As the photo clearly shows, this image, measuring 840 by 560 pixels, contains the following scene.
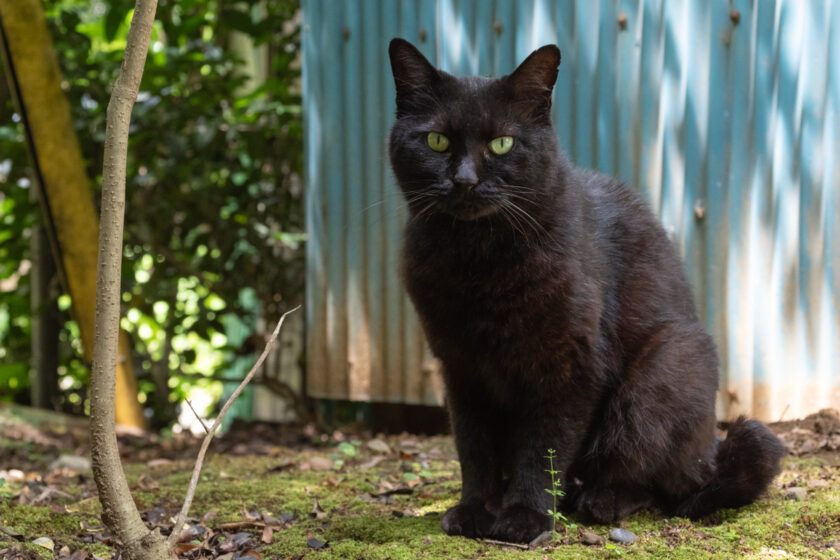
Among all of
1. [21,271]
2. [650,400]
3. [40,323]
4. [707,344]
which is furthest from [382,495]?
[21,271]

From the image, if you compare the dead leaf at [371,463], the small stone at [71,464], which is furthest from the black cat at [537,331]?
the small stone at [71,464]

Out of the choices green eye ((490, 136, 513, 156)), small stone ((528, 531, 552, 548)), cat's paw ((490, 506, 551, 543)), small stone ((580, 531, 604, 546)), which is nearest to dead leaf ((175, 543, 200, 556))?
cat's paw ((490, 506, 551, 543))

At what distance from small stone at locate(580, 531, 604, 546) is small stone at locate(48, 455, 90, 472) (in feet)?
7.71

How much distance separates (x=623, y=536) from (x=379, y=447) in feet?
5.39

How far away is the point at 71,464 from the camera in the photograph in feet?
12.2

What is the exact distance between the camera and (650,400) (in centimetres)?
249

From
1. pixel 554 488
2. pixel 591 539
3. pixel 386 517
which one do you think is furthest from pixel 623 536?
pixel 386 517

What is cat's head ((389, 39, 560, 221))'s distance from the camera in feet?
7.65

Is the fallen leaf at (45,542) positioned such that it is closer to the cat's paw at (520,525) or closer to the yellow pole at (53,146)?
the cat's paw at (520,525)

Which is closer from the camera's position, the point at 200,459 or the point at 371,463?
the point at 200,459

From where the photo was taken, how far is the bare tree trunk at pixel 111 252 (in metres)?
1.77

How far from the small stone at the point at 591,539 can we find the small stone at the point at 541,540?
0.10 meters

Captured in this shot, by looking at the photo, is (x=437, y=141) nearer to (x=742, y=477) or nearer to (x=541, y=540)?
(x=541, y=540)

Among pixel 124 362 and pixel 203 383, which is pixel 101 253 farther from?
pixel 203 383
